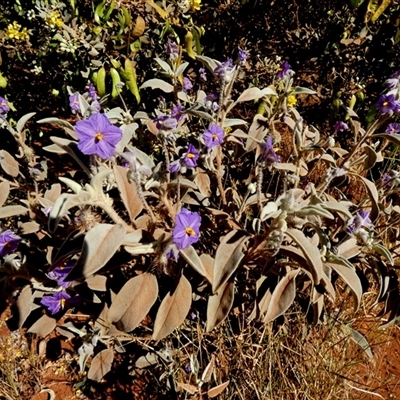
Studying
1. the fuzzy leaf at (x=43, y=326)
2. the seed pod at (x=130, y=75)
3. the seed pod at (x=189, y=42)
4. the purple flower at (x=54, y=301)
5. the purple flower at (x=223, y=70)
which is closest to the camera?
the purple flower at (x=223, y=70)

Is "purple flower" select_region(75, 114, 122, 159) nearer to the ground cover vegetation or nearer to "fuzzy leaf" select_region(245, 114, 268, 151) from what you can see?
the ground cover vegetation

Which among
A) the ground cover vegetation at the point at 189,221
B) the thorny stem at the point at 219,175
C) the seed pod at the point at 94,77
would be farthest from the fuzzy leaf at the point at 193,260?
the seed pod at the point at 94,77

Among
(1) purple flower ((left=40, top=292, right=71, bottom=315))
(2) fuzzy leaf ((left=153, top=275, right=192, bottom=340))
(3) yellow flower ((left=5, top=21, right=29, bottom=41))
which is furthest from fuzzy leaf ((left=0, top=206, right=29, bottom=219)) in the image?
(3) yellow flower ((left=5, top=21, right=29, bottom=41))

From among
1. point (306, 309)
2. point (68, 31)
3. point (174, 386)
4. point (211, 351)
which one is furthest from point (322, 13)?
point (174, 386)

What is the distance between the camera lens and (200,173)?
1.75 meters

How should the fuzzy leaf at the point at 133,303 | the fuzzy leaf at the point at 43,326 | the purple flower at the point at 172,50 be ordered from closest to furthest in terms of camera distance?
the fuzzy leaf at the point at 133,303 < the fuzzy leaf at the point at 43,326 < the purple flower at the point at 172,50

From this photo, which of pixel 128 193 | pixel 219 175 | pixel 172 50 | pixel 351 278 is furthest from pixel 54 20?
pixel 351 278

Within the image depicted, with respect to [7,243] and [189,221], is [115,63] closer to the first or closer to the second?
[7,243]

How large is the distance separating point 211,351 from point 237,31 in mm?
1940

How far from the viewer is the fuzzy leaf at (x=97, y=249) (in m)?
1.10

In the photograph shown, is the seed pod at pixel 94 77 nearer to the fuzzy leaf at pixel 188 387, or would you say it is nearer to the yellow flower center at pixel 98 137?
the yellow flower center at pixel 98 137

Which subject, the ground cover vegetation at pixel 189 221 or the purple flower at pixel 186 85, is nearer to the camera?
the ground cover vegetation at pixel 189 221

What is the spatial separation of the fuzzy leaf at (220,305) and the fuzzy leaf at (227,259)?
0.15 m

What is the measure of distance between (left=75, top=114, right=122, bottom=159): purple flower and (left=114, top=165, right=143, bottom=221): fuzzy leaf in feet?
0.45
